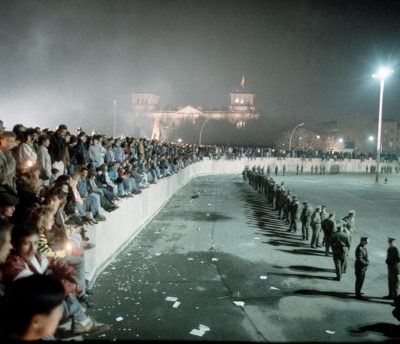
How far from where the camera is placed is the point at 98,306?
8102 mm

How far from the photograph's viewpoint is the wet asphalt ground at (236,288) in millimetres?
7355

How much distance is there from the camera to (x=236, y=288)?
378 inches

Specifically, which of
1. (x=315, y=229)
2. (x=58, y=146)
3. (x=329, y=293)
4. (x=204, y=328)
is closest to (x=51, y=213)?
(x=204, y=328)

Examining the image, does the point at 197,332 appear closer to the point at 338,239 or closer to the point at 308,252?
the point at 338,239

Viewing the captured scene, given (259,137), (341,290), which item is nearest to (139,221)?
(341,290)

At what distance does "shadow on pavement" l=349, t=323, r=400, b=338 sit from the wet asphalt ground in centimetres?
2

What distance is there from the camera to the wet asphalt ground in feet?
24.1

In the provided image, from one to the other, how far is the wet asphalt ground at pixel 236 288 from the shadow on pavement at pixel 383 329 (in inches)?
0.8

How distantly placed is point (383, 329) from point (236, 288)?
3.32 m

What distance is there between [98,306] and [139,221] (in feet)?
23.8

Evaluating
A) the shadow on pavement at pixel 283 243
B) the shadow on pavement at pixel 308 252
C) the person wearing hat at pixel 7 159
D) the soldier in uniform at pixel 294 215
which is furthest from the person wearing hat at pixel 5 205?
the soldier in uniform at pixel 294 215

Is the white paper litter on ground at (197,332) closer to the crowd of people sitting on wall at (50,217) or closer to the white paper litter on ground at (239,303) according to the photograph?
the white paper litter on ground at (239,303)

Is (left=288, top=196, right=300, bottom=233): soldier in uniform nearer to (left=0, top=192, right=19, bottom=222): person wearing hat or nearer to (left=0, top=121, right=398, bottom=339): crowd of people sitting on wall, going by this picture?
(left=0, top=121, right=398, bottom=339): crowd of people sitting on wall

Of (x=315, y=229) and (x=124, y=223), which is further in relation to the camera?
(x=315, y=229)
